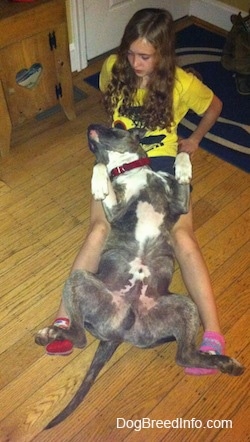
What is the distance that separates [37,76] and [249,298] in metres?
1.88

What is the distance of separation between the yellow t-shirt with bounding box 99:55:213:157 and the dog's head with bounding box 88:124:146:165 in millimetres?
177

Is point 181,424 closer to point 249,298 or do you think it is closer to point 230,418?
point 230,418

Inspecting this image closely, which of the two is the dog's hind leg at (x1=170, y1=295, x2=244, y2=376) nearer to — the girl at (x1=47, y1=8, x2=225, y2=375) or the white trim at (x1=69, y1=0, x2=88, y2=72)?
the girl at (x1=47, y1=8, x2=225, y2=375)

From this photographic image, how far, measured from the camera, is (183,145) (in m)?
2.37

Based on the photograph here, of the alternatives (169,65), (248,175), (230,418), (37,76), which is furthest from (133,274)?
(37,76)

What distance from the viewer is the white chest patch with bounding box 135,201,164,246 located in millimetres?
1921

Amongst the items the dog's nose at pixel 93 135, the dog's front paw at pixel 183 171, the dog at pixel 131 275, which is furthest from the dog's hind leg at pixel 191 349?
the dog's nose at pixel 93 135

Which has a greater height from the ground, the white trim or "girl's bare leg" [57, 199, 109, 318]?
the white trim

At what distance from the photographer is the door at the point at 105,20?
348 cm

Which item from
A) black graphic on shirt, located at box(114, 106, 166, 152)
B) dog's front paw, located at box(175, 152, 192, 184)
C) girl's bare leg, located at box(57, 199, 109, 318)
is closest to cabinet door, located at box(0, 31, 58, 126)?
black graphic on shirt, located at box(114, 106, 166, 152)

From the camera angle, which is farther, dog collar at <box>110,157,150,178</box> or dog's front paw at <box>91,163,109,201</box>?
dog collar at <box>110,157,150,178</box>

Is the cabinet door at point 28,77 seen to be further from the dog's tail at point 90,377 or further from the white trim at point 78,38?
the dog's tail at point 90,377

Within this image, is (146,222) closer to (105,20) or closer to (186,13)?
(105,20)

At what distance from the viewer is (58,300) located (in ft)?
7.27
